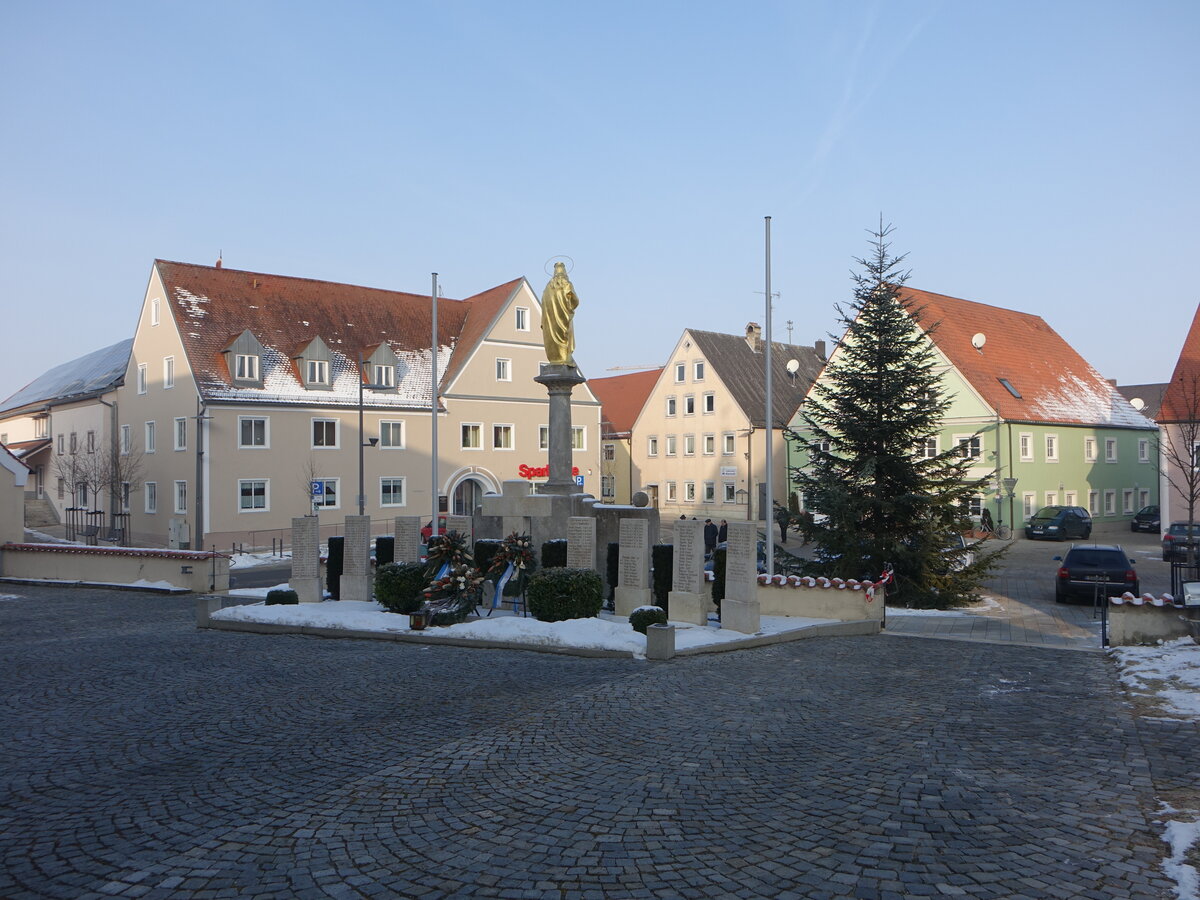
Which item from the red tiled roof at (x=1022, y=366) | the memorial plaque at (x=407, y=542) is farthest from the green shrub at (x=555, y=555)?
the red tiled roof at (x=1022, y=366)

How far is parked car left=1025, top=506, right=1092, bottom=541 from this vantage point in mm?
41375

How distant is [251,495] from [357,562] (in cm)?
2240

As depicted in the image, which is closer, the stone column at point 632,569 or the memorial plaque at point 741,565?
the memorial plaque at point 741,565

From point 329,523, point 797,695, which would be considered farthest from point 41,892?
point 329,523

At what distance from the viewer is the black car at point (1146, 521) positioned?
4631 cm

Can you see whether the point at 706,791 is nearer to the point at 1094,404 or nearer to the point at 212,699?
the point at 212,699

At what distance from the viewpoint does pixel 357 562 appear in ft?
62.8

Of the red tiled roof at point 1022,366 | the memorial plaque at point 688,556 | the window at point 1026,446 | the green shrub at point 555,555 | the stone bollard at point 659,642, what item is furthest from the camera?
the red tiled roof at point 1022,366

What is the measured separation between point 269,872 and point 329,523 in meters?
36.7

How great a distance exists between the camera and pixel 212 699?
1095cm

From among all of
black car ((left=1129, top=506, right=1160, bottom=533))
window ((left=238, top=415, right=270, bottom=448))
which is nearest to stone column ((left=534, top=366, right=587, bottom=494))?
window ((left=238, top=415, right=270, bottom=448))

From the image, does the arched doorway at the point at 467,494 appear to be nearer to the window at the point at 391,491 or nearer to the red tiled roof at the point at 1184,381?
the window at the point at 391,491

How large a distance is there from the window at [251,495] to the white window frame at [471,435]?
33.2ft

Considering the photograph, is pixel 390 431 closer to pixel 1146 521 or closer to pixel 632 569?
pixel 632 569
